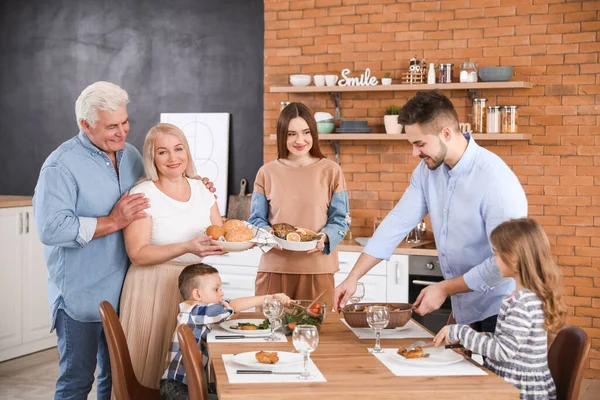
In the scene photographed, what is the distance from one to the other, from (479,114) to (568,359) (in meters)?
2.95

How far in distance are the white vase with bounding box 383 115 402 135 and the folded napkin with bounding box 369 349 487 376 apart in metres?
3.23

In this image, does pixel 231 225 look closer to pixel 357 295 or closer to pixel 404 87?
pixel 357 295

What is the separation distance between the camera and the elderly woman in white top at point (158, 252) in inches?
123

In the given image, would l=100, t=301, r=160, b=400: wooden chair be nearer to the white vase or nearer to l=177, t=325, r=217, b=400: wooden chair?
l=177, t=325, r=217, b=400: wooden chair

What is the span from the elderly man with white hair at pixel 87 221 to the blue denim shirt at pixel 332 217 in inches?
39.8

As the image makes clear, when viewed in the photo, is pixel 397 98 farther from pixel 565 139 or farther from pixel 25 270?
pixel 25 270

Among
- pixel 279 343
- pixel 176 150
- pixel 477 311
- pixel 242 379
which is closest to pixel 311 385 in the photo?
pixel 242 379

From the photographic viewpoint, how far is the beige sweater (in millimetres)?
3957

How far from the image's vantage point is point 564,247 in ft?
17.5

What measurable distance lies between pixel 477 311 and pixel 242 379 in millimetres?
1160

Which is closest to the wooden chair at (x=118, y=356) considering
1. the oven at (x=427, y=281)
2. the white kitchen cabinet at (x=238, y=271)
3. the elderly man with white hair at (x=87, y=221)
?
the elderly man with white hair at (x=87, y=221)

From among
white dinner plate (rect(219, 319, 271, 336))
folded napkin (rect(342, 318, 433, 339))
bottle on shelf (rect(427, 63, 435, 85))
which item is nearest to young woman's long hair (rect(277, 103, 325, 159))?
white dinner plate (rect(219, 319, 271, 336))

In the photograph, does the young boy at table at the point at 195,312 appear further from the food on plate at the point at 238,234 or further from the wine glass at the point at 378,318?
the wine glass at the point at 378,318

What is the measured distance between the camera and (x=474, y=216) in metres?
3.02
